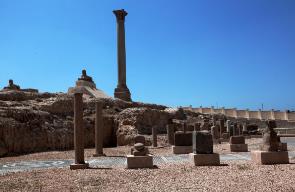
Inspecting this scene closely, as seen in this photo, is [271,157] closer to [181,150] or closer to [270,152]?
[270,152]

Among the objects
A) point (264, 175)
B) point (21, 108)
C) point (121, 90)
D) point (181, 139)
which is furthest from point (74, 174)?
point (121, 90)

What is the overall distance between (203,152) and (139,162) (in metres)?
2.46

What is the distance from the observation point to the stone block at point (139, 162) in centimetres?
1445

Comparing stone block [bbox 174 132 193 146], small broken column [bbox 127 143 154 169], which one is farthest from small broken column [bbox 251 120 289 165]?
stone block [bbox 174 132 193 146]

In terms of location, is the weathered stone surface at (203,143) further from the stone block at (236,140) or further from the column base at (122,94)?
the column base at (122,94)

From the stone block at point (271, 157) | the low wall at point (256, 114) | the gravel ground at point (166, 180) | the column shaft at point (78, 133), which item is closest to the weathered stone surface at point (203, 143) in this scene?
the gravel ground at point (166, 180)

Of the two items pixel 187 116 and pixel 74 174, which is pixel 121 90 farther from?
pixel 74 174

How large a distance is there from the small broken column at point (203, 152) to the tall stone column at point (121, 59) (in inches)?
1023

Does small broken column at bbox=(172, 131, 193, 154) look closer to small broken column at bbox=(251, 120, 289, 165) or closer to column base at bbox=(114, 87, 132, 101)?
small broken column at bbox=(251, 120, 289, 165)

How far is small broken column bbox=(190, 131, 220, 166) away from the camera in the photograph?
14516 millimetres

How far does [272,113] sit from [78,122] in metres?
40.5

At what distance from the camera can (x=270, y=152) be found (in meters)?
14.2

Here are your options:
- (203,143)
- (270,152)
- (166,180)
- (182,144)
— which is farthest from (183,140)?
(166,180)

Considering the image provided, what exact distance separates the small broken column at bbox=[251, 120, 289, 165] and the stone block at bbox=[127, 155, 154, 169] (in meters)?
3.95
